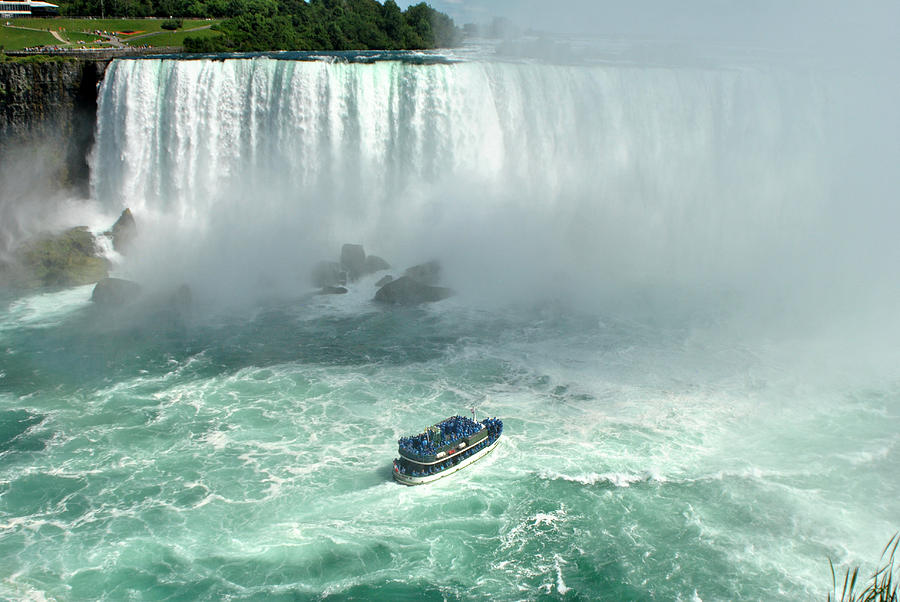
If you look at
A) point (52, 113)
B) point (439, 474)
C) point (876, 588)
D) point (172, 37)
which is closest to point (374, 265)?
point (439, 474)

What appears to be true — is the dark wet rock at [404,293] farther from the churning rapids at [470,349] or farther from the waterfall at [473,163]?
the waterfall at [473,163]

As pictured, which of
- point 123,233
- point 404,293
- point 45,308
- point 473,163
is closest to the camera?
point 45,308

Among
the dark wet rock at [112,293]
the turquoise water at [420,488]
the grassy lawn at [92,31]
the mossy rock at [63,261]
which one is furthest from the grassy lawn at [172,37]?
the turquoise water at [420,488]

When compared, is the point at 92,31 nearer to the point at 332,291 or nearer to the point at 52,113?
the point at 52,113

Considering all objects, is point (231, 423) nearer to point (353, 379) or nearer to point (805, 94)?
point (353, 379)

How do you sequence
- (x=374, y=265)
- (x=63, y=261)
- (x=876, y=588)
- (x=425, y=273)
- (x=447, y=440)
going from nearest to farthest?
(x=876, y=588) < (x=447, y=440) < (x=425, y=273) < (x=63, y=261) < (x=374, y=265)

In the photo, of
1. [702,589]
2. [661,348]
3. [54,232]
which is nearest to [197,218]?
[54,232]
